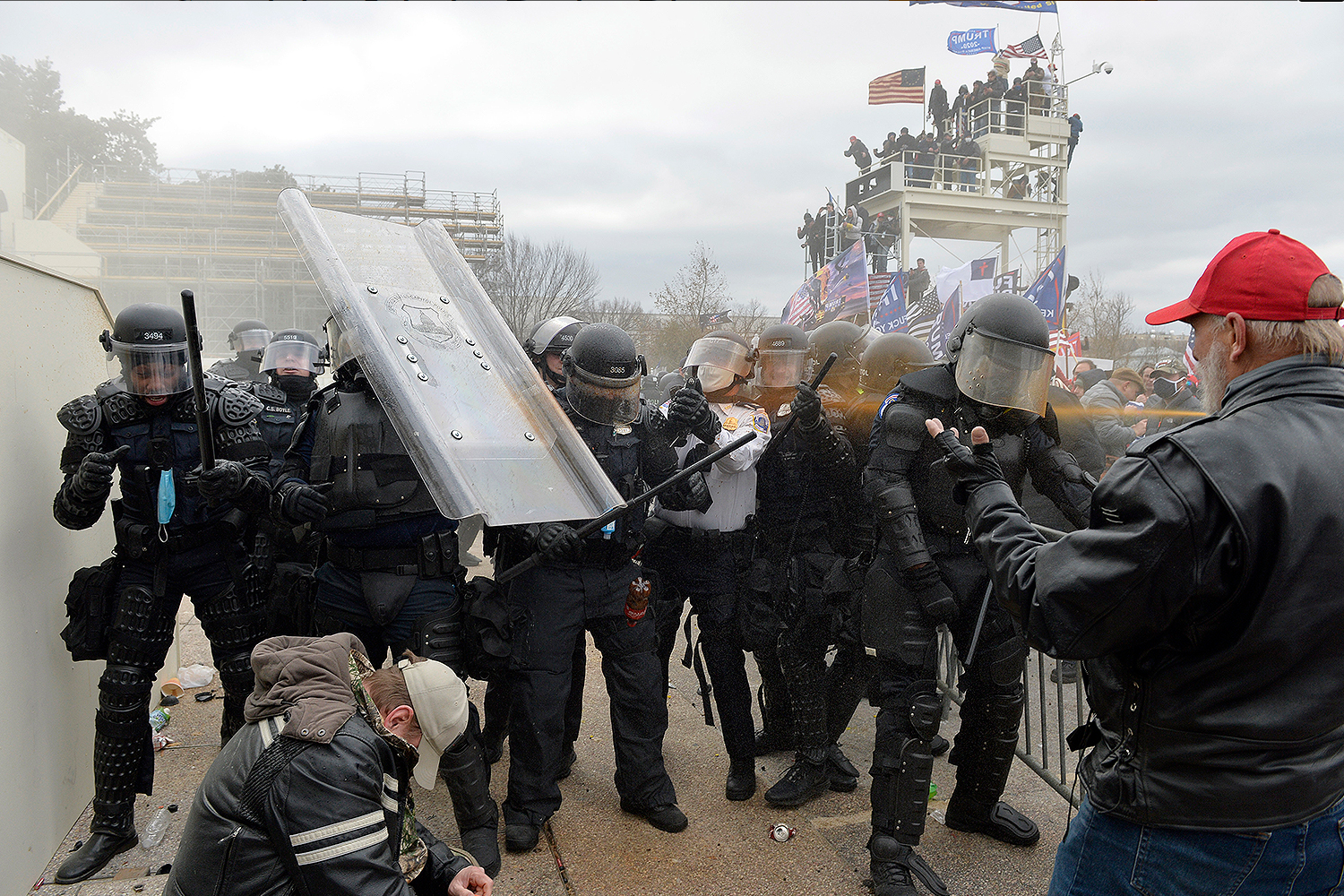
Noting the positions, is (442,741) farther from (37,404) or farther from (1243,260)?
(37,404)

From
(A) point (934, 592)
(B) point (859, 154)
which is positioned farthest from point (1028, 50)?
(A) point (934, 592)

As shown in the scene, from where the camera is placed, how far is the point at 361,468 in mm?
3406

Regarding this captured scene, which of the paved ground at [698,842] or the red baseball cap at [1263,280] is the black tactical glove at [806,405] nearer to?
the paved ground at [698,842]

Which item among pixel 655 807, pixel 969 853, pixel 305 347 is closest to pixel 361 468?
pixel 655 807

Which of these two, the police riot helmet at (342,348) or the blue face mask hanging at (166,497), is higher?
the police riot helmet at (342,348)

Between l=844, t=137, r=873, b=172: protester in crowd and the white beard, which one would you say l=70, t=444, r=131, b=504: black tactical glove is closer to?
the white beard

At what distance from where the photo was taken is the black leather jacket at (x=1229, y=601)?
155 cm

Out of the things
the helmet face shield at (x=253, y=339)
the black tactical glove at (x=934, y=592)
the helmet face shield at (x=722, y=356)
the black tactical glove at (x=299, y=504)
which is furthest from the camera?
the helmet face shield at (x=253, y=339)

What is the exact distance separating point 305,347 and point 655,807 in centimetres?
357

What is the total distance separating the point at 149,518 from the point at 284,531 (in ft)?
2.10

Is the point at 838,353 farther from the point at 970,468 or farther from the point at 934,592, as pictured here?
the point at 970,468

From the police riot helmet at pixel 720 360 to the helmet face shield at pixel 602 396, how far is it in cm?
83

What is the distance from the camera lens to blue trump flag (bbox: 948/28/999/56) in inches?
967

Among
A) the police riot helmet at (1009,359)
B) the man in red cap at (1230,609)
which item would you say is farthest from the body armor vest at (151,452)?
the man in red cap at (1230,609)
